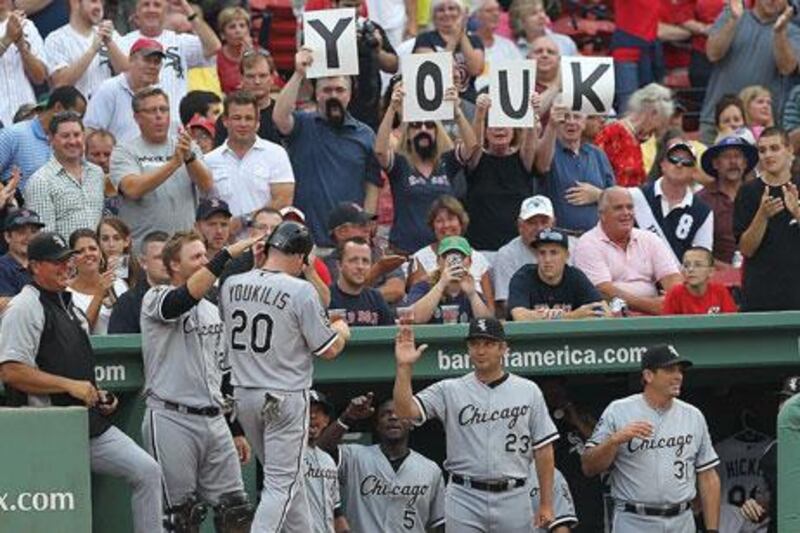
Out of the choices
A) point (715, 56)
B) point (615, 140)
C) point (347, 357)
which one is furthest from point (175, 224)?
point (715, 56)

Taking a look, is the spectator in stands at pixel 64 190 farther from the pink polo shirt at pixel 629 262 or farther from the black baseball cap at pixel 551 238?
the pink polo shirt at pixel 629 262

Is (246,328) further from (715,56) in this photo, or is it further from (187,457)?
(715,56)

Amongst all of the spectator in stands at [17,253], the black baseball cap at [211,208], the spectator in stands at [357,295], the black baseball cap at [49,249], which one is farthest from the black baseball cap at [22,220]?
the spectator in stands at [357,295]

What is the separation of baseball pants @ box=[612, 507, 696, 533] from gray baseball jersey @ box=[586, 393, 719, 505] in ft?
0.30

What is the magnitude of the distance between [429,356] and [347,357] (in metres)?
0.52

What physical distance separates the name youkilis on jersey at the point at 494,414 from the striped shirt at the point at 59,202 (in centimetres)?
277

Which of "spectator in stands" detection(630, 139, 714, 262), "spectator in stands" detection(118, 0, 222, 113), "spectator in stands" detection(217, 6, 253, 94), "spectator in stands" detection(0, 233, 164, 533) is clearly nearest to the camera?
"spectator in stands" detection(0, 233, 164, 533)

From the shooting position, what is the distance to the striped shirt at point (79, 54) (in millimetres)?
17500

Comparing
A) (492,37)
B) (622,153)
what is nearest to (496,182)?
(622,153)

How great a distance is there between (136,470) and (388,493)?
2.02 m

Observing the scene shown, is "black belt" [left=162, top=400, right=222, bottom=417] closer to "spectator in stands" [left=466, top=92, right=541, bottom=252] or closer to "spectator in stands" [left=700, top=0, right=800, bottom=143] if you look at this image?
"spectator in stands" [left=466, top=92, right=541, bottom=252]

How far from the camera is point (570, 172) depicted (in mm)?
16828

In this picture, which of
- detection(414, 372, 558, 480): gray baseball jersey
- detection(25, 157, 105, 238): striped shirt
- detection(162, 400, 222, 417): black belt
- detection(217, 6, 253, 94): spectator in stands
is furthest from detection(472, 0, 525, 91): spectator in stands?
detection(162, 400, 222, 417): black belt

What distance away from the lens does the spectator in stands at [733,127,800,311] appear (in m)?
15.3
